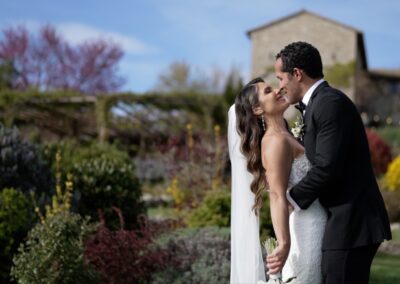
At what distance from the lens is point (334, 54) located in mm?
41656

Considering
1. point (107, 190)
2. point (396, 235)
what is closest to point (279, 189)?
point (107, 190)

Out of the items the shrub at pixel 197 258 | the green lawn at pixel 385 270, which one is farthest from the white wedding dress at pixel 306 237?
the green lawn at pixel 385 270

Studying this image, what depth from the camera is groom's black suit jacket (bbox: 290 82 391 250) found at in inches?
141

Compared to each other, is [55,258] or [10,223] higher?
[10,223]

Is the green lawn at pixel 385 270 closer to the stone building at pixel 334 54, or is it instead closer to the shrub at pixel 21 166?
the shrub at pixel 21 166

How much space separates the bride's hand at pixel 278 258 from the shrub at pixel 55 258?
8.99 ft

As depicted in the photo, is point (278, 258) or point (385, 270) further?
point (385, 270)

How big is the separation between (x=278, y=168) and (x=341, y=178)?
323mm

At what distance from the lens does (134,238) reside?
6609 mm

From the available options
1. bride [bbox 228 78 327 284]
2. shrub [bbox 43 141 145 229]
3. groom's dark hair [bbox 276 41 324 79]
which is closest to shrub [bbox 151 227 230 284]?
shrub [bbox 43 141 145 229]

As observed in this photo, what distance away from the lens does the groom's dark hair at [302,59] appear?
3742mm

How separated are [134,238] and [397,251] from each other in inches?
171

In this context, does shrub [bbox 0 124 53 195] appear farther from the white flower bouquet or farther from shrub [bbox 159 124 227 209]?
the white flower bouquet

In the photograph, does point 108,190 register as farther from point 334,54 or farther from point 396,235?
point 334,54
